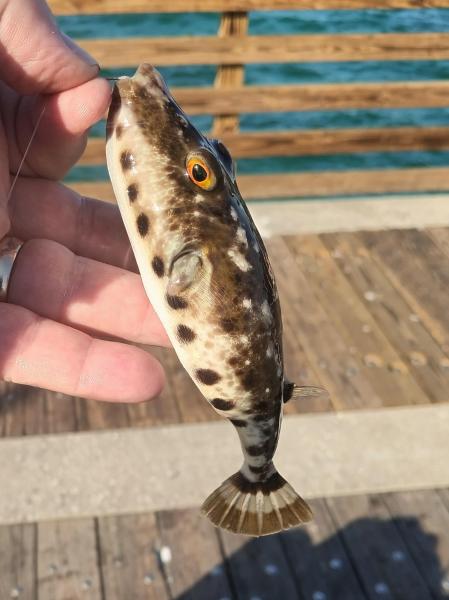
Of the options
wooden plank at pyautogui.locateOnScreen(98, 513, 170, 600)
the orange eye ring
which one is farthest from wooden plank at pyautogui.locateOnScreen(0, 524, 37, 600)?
the orange eye ring

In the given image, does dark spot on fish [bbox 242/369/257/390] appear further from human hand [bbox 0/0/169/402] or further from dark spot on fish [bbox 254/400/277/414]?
human hand [bbox 0/0/169/402]

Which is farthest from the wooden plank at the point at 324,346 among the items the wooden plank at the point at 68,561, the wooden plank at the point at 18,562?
the wooden plank at the point at 18,562

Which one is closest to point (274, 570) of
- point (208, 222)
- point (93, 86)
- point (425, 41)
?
point (208, 222)

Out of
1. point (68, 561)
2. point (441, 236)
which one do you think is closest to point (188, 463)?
point (68, 561)

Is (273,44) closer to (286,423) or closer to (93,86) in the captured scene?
(286,423)

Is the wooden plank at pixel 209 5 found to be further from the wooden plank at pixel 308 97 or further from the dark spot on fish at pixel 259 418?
the dark spot on fish at pixel 259 418

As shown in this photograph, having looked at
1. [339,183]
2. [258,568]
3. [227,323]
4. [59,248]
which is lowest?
[339,183]

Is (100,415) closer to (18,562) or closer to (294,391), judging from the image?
(18,562)
